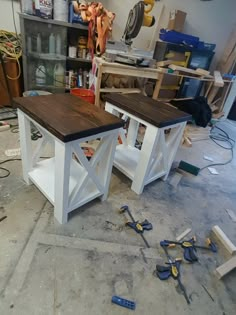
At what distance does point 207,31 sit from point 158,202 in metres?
3.02

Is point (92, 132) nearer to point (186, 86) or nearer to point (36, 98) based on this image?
point (36, 98)

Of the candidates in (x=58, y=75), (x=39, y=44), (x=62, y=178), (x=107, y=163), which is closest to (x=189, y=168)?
(x=107, y=163)

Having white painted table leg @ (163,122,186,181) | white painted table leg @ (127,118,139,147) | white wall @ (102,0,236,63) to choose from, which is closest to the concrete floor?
white painted table leg @ (163,122,186,181)

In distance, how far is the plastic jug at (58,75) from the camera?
2.65 meters

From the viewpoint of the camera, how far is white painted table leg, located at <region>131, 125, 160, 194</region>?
1406mm

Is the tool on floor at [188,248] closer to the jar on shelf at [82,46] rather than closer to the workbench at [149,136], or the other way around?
the workbench at [149,136]

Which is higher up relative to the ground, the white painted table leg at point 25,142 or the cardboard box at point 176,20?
the cardboard box at point 176,20

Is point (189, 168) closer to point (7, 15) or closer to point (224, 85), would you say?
point (224, 85)

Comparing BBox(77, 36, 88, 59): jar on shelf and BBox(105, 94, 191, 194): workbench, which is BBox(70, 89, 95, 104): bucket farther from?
BBox(77, 36, 88, 59): jar on shelf

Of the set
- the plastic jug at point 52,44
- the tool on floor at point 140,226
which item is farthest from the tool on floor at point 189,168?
the plastic jug at point 52,44

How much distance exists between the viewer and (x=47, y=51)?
99.9 inches

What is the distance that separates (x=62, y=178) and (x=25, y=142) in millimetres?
474

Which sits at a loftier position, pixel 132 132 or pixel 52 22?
pixel 52 22

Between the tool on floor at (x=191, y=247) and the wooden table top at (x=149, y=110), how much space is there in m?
0.77
